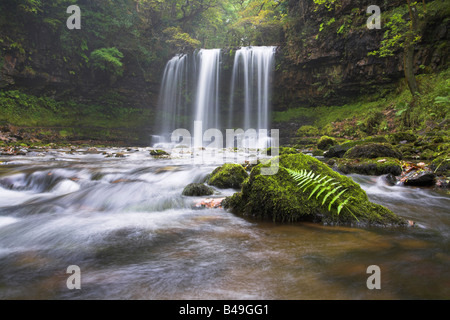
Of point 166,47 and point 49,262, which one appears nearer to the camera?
point 49,262

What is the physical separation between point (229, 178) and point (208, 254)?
287 cm

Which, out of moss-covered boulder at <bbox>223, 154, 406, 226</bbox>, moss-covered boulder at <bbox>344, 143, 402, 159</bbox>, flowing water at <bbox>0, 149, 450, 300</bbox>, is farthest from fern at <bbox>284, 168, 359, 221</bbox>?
moss-covered boulder at <bbox>344, 143, 402, 159</bbox>

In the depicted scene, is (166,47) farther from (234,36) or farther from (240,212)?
(240,212)

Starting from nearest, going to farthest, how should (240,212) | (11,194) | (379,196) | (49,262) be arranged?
(49,262)
(240,212)
(379,196)
(11,194)

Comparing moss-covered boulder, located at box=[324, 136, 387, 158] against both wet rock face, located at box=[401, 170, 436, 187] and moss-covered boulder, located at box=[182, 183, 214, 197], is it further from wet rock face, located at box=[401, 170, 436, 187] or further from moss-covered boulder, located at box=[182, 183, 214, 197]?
moss-covered boulder, located at box=[182, 183, 214, 197]

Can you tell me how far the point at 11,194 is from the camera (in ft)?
→ 16.9

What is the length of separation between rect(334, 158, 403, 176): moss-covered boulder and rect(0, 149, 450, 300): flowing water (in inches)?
64.7

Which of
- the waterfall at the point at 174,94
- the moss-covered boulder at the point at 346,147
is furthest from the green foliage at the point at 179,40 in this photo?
the moss-covered boulder at the point at 346,147

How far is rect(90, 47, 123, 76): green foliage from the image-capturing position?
19172mm

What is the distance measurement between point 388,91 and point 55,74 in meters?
23.9

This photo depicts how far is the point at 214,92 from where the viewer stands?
71.7 feet

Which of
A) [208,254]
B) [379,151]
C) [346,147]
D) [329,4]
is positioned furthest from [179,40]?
[208,254]

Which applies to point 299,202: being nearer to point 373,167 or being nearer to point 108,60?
point 373,167

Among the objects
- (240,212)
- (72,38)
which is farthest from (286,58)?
(240,212)
